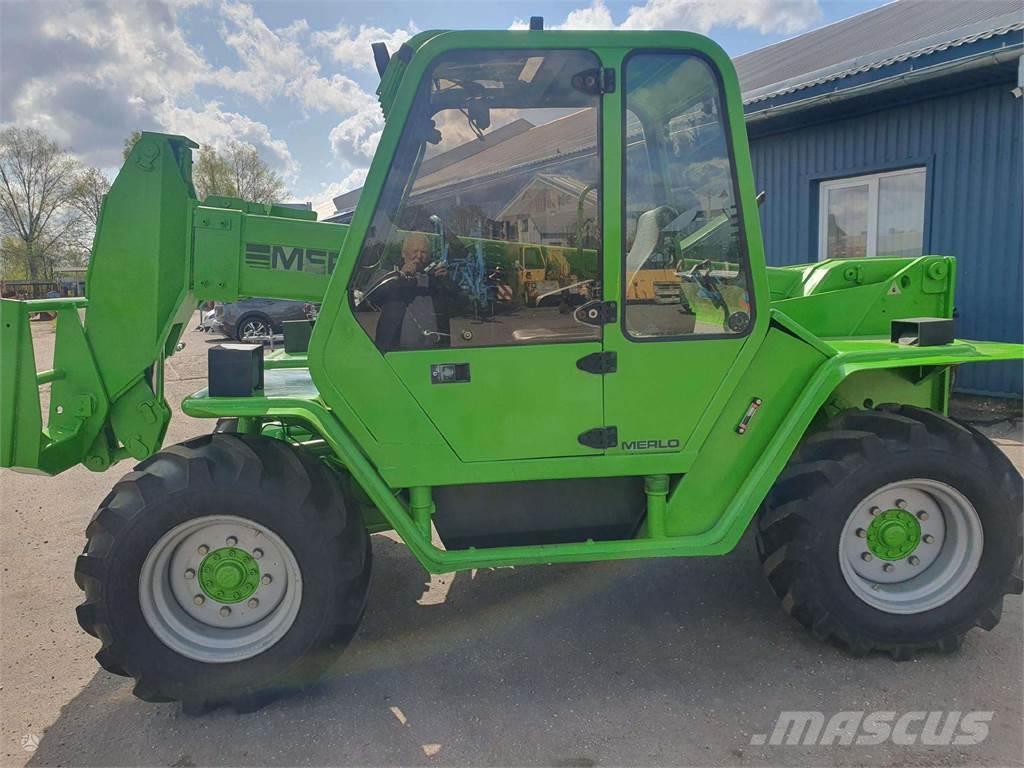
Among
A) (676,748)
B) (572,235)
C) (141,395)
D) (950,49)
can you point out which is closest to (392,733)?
(676,748)

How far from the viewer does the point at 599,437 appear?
304 centimetres

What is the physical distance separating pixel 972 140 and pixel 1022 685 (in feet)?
21.3

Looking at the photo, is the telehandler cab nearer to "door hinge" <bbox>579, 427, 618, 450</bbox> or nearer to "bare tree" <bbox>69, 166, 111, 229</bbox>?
"door hinge" <bbox>579, 427, 618, 450</bbox>

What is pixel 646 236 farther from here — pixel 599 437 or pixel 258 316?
pixel 258 316

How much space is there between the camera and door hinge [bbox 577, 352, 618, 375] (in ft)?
9.67

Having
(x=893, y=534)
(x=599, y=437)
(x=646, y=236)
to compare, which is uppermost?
(x=646, y=236)

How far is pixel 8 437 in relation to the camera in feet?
10.2

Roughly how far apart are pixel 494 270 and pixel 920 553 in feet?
7.69

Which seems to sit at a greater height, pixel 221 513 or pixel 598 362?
pixel 598 362

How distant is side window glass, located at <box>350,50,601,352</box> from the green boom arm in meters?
0.50

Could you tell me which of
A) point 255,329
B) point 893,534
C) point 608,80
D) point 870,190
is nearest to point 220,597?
point 608,80

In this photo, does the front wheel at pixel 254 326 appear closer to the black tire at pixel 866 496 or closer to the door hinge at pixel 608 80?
the door hinge at pixel 608 80

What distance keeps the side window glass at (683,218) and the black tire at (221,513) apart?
1530 millimetres

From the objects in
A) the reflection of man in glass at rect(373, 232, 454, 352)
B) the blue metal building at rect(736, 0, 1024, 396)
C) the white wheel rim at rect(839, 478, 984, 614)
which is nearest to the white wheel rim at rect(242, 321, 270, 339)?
the blue metal building at rect(736, 0, 1024, 396)
